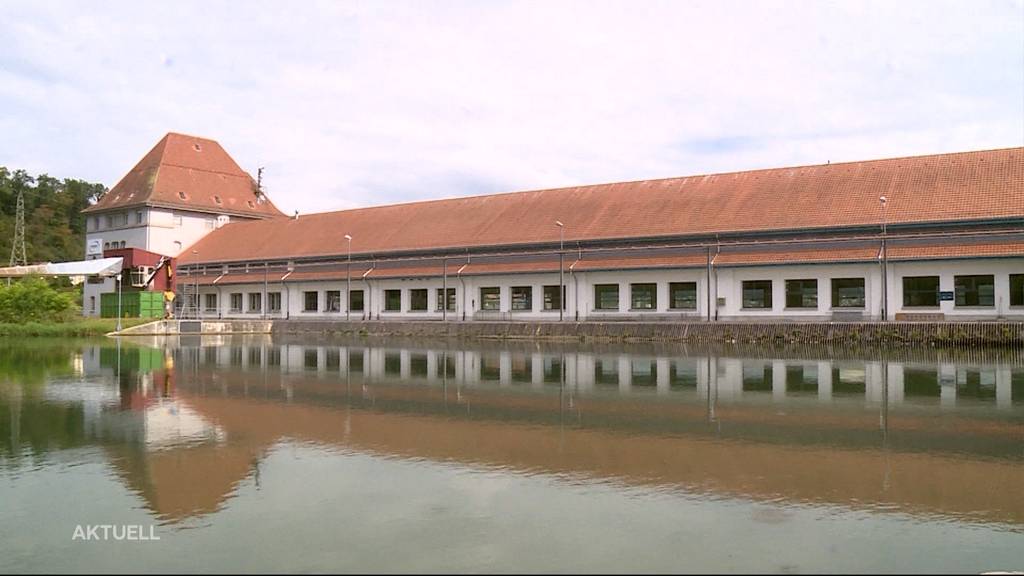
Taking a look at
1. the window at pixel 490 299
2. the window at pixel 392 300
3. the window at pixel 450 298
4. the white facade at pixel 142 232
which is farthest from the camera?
the white facade at pixel 142 232

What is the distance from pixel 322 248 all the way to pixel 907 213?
102 ft

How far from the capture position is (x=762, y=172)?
3947cm

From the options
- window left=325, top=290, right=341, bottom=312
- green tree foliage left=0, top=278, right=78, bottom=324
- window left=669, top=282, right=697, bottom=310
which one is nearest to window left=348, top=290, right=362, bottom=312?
window left=325, top=290, right=341, bottom=312

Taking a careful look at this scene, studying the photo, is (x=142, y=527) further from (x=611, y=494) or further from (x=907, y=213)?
(x=907, y=213)

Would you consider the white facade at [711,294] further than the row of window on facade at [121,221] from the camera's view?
No

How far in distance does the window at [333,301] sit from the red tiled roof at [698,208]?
2244mm

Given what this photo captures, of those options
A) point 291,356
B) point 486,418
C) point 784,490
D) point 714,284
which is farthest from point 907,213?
point 784,490

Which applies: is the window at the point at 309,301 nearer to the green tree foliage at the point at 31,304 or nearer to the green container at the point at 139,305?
the green container at the point at 139,305

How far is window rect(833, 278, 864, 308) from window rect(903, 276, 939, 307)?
5.09 ft

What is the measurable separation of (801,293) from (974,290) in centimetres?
611

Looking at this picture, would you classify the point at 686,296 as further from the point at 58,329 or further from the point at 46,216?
the point at 46,216

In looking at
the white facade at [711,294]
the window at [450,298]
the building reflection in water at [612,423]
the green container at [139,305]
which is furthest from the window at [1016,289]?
the green container at [139,305]

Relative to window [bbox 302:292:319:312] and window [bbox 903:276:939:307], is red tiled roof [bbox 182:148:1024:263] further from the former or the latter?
window [bbox 302:292:319:312]

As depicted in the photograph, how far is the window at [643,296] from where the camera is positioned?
3659cm
